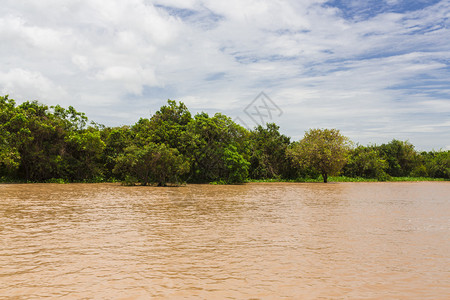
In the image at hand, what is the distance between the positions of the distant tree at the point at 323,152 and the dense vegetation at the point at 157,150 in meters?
0.12

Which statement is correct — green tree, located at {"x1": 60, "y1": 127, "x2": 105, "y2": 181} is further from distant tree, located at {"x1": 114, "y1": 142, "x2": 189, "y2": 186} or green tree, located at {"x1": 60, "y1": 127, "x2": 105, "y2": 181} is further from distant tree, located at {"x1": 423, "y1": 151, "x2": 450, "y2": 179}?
distant tree, located at {"x1": 423, "y1": 151, "x2": 450, "y2": 179}

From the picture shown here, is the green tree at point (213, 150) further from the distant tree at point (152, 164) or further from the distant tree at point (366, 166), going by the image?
the distant tree at point (366, 166)

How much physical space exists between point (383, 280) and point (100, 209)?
39.3 ft

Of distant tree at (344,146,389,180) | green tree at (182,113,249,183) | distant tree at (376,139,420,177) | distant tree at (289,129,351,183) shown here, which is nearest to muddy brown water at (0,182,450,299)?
green tree at (182,113,249,183)

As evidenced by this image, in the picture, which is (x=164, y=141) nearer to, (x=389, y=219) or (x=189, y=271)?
(x=389, y=219)

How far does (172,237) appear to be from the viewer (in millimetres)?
8977

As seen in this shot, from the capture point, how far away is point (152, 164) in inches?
1270

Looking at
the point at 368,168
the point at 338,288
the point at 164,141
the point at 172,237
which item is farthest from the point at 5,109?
the point at 368,168

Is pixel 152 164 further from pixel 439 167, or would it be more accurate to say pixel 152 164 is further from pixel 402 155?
pixel 439 167

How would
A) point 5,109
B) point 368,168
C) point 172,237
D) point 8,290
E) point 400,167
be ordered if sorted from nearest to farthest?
point 8,290, point 172,237, point 5,109, point 368,168, point 400,167

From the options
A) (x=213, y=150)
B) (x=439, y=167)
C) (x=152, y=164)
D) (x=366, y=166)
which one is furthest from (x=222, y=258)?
(x=439, y=167)

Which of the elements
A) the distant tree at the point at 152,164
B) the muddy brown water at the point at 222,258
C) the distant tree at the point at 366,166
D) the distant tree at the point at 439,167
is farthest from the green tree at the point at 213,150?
the distant tree at the point at 439,167

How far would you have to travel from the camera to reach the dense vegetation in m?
33.2

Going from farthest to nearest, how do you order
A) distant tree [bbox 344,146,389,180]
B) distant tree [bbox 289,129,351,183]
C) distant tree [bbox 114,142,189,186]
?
distant tree [bbox 344,146,389,180], distant tree [bbox 289,129,351,183], distant tree [bbox 114,142,189,186]
